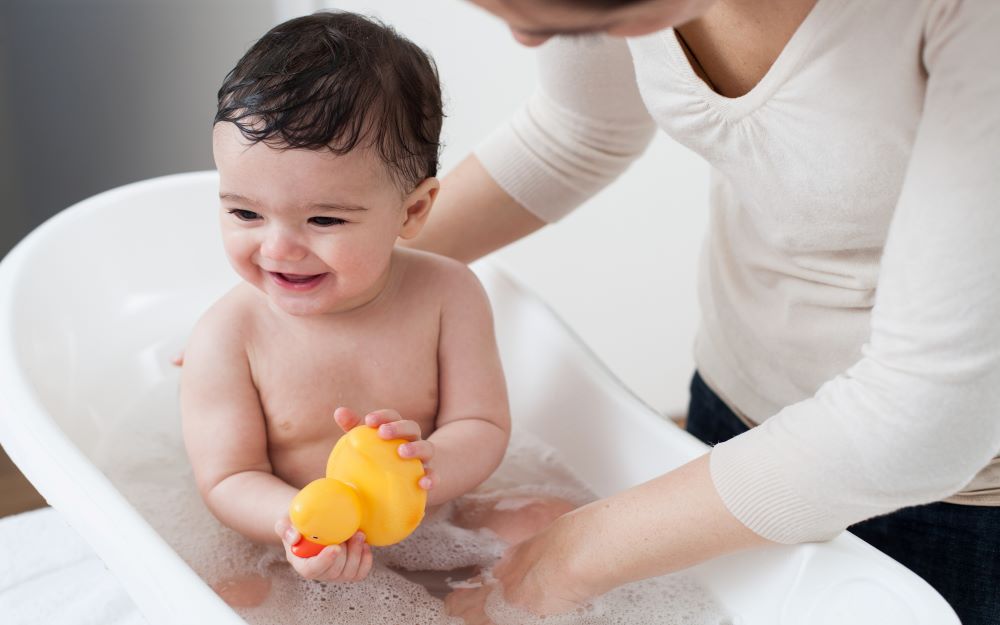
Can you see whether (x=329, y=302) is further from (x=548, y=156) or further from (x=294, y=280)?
(x=548, y=156)

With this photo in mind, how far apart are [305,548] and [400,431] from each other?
4.2 inches

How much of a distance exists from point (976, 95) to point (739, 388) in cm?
47

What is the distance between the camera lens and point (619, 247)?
2.16 metres

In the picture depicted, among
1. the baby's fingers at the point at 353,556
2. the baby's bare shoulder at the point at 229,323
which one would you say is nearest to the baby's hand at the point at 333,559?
the baby's fingers at the point at 353,556

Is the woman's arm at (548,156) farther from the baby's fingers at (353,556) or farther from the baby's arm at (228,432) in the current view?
the baby's fingers at (353,556)

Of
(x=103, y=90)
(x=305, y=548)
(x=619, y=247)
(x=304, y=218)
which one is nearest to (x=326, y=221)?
(x=304, y=218)

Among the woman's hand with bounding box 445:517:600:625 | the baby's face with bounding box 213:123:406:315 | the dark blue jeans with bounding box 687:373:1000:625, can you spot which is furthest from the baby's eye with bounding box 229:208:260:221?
the dark blue jeans with bounding box 687:373:1000:625

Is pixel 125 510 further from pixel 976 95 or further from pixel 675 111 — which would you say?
pixel 976 95

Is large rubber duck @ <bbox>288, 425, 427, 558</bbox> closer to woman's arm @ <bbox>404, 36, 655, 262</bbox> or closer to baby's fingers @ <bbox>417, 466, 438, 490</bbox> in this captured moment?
baby's fingers @ <bbox>417, 466, 438, 490</bbox>

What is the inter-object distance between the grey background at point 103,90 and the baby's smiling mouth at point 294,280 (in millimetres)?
1107

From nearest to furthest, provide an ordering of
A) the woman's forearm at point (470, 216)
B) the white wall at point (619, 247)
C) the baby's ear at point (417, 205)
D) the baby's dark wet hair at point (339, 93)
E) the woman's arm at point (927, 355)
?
the woman's arm at point (927, 355) < the baby's dark wet hair at point (339, 93) < the baby's ear at point (417, 205) < the woman's forearm at point (470, 216) < the white wall at point (619, 247)

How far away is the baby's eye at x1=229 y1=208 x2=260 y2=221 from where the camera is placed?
87cm

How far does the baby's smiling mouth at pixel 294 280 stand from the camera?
35.0 inches

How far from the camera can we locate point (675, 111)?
818 millimetres
